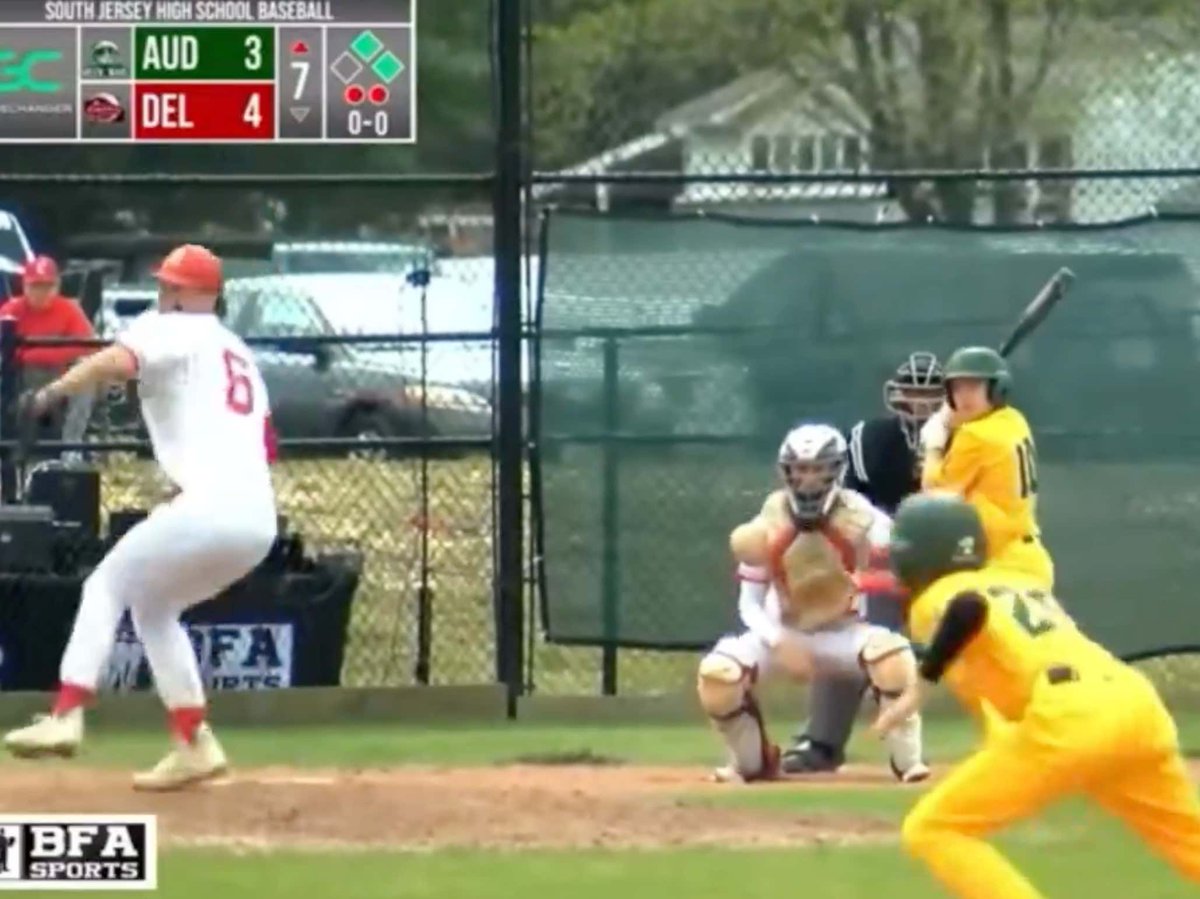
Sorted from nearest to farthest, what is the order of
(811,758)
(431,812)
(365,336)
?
1. (431,812)
2. (811,758)
3. (365,336)

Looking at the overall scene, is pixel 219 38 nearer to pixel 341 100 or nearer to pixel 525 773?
pixel 341 100

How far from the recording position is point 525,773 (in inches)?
500

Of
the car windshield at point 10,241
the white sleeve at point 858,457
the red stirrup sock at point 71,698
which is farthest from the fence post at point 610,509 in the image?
the car windshield at point 10,241

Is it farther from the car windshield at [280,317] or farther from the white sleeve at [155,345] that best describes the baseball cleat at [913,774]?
the car windshield at [280,317]

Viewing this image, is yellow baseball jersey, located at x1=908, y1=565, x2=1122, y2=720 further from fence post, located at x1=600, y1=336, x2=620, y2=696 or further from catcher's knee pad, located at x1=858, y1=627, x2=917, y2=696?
fence post, located at x1=600, y1=336, x2=620, y2=696

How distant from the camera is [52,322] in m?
15.9

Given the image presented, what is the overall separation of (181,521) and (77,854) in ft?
5.06

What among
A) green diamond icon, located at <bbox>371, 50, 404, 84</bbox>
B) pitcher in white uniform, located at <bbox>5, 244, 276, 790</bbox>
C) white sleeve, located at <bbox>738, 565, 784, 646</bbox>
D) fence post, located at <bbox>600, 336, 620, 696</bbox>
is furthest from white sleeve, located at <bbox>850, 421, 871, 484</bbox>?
pitcher in white uniform, located at <bbox>5, 244, 276, 790</bbox>

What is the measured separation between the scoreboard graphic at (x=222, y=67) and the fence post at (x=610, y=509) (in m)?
1.35

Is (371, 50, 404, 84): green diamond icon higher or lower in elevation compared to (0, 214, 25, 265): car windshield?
higher

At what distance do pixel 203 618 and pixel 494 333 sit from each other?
69.8 inches

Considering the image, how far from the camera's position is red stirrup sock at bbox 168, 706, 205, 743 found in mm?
11531

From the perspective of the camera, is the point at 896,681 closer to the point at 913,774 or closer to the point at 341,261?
the point at 913,774

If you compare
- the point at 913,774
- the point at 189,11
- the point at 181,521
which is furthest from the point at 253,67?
the point at 913,774
